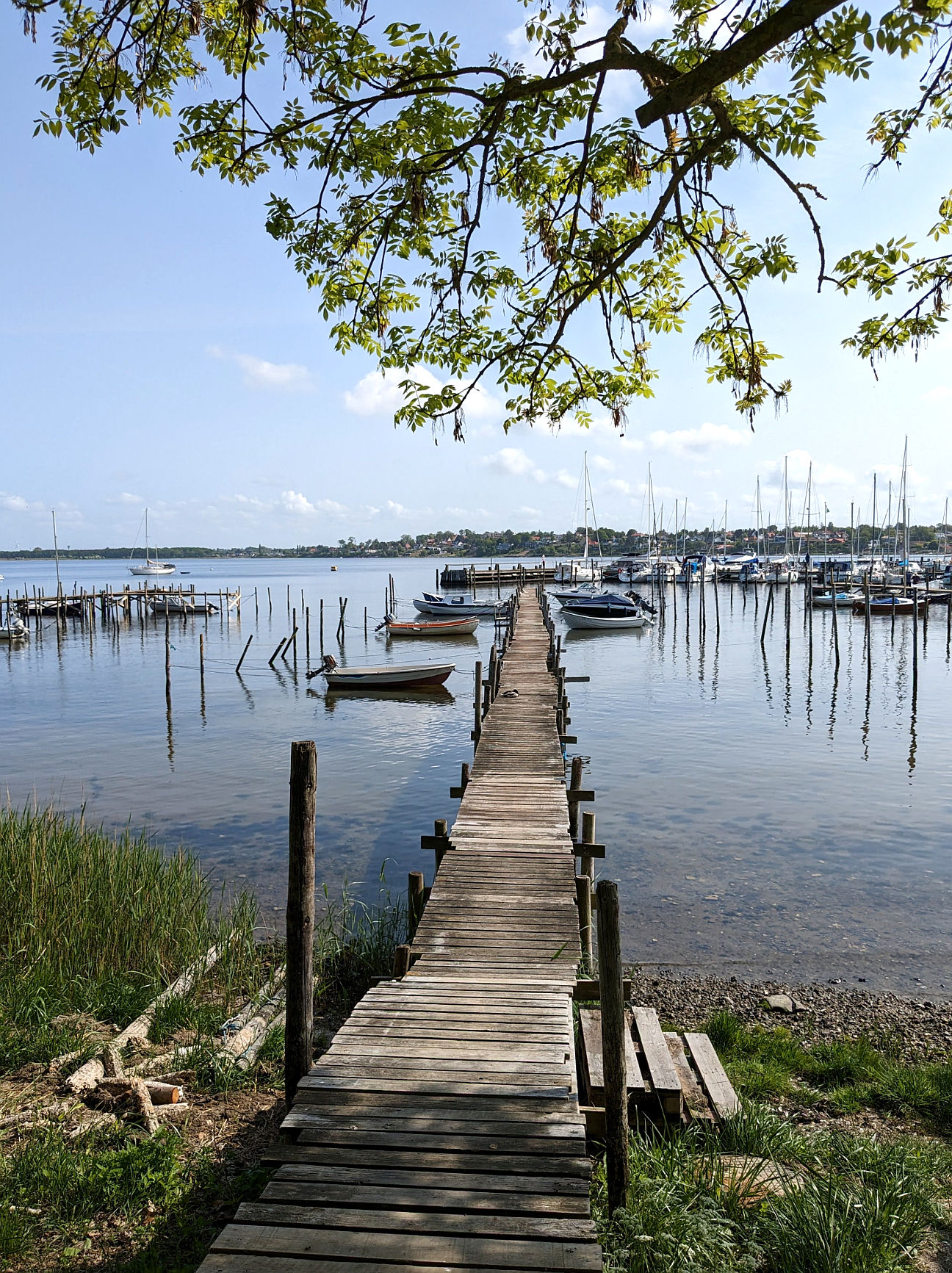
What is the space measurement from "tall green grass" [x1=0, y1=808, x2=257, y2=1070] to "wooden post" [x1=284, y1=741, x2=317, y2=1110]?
2175 millimetres

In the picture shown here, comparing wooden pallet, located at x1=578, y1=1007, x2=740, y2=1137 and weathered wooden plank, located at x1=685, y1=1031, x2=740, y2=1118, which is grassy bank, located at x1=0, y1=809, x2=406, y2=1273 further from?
weathered wooden plank, located at x1=685, y1=1031, x2=740, y2=1118

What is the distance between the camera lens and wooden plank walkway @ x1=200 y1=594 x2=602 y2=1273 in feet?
11.7

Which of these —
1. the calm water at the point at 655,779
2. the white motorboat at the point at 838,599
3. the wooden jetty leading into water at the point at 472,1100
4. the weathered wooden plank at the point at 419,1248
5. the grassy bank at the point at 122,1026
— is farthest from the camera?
the white motorboat at the point at 838,599

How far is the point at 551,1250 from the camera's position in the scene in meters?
3.55

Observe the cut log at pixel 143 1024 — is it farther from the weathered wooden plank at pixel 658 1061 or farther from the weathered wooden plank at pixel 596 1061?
the weathered wooden plank at pixel 658 1061

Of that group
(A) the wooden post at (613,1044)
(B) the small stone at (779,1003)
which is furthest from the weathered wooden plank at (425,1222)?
(B) the small stone at (779,1003)

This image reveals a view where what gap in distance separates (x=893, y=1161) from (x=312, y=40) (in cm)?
863

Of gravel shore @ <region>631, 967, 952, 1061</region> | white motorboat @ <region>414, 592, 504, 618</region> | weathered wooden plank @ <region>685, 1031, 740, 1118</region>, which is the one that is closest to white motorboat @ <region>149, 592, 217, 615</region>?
white motorboat @ <region>414, 592, 504, 618</region>

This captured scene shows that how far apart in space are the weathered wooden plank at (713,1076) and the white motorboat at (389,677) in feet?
81.1

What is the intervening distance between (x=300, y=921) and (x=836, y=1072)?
16.9ft

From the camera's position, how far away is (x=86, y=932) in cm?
800

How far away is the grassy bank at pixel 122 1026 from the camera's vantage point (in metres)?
4.30

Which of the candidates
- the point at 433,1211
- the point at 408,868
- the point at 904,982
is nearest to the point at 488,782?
the point at 408,868

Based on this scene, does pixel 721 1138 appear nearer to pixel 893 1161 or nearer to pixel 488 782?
pixel 893 1161
